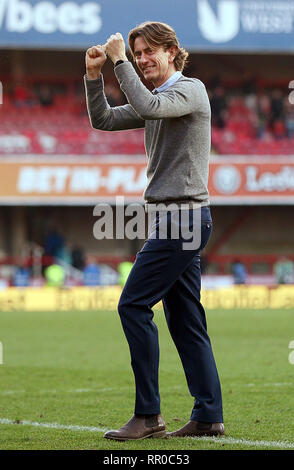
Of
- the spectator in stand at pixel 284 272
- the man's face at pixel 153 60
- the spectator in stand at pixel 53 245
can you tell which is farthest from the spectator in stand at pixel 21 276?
the man's face at pixel 153 60

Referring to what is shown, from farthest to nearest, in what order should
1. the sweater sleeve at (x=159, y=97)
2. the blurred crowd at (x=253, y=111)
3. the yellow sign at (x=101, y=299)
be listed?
the blurred crowd at (x=253, y=111) → the yellow sign at (x=101, y=299) → the sweater sleeve at (x=159, y=97)

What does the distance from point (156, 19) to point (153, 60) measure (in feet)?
75.6

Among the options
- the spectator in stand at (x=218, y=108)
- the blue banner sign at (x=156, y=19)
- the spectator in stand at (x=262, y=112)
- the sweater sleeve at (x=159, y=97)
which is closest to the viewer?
the sweater sleeve at (x=159, y=97)

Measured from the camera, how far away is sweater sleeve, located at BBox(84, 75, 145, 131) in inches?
225

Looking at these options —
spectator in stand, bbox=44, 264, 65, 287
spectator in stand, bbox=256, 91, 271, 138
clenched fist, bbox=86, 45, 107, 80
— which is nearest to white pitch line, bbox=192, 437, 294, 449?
clenched fist, bbox=86, 45, 107, 80

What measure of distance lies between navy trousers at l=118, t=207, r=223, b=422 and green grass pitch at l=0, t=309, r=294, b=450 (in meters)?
0.26

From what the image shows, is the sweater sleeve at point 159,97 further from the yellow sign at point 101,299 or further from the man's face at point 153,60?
the yellow sign at point 101,299

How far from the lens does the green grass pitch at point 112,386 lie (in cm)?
579

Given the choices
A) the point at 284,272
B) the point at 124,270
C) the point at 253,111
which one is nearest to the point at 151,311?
the point at 124,270

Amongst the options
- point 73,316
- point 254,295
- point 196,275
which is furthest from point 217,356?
point 254,295

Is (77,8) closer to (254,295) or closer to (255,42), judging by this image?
(255,42)

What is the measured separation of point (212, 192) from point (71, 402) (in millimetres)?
20446

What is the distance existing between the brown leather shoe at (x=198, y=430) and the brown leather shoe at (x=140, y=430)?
0.40ft

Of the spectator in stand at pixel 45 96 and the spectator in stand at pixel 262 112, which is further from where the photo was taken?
the spectator in stand at pixel 262 112
